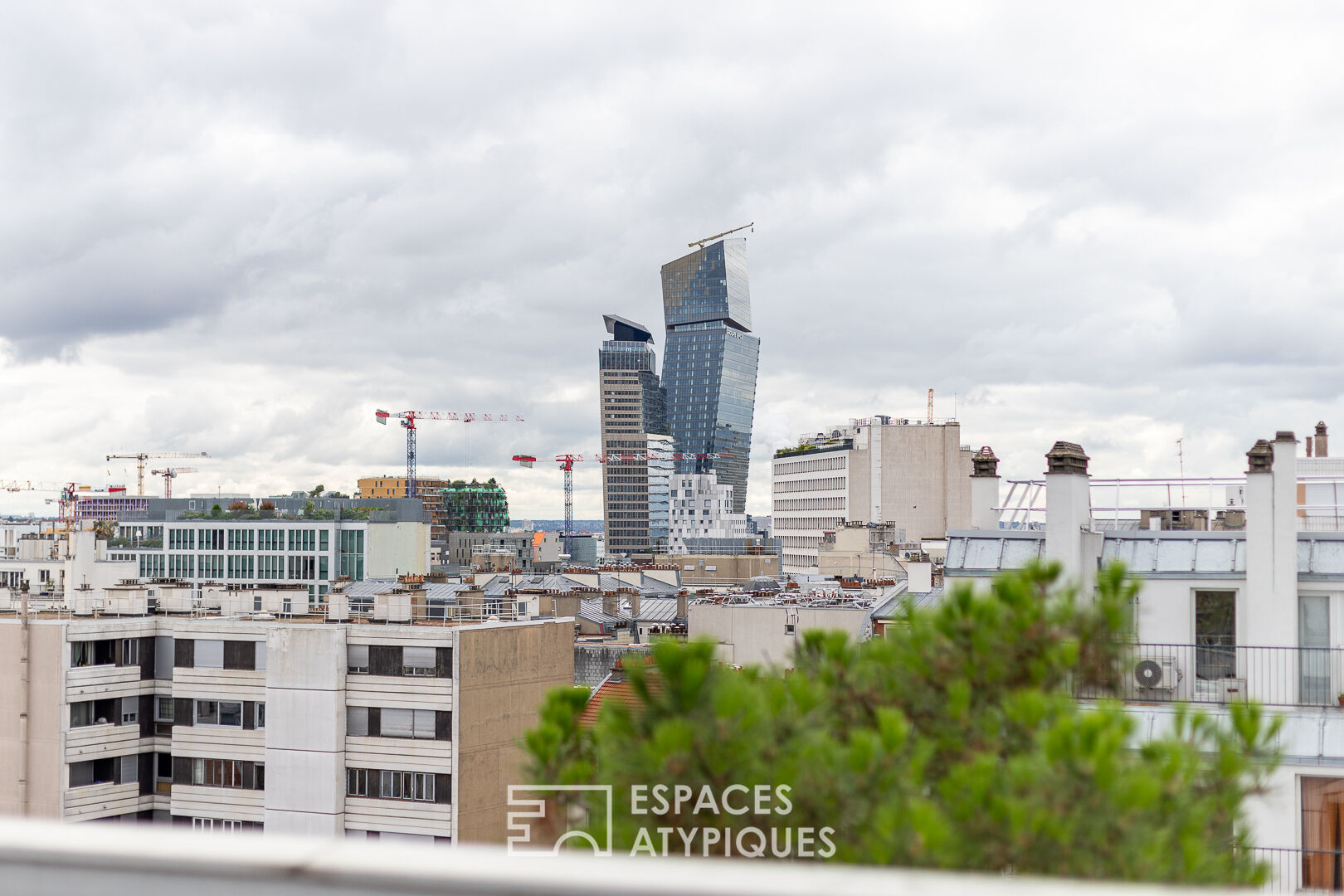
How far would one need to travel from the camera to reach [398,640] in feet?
118

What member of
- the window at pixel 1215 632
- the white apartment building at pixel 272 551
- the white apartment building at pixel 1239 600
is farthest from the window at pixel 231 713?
the white apartment building at pixel 272 551

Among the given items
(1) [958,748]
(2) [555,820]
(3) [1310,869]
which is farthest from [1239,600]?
(2) [555,820]

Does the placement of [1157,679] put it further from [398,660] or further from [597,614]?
[597,614]

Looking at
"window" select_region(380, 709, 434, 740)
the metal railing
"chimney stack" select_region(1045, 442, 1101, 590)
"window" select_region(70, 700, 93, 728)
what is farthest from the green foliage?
"window" select_region(70, 700, 93, 728)

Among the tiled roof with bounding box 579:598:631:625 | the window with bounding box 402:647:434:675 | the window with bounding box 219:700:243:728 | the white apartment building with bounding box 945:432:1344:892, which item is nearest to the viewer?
the white apartment building with bounding box 945:432:1344:892

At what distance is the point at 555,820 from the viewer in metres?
6.55

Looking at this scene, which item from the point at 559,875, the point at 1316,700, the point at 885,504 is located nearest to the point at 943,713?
the point at 559,875

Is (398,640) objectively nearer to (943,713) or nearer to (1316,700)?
(1316,700)

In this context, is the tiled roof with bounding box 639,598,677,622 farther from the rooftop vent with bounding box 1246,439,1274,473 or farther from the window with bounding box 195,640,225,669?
the rooftop vent with bounding box 1246,439,1274,473

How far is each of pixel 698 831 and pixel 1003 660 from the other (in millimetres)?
2041

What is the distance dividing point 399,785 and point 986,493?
71.4 ft

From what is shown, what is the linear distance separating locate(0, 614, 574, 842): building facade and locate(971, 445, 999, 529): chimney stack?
18.6m

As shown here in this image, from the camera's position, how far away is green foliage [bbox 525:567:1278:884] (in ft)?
16.1

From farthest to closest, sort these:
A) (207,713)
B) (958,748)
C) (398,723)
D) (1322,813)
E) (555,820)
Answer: (207,713)
(398,723)
(1322,813)
(555,820)
(958,748)
